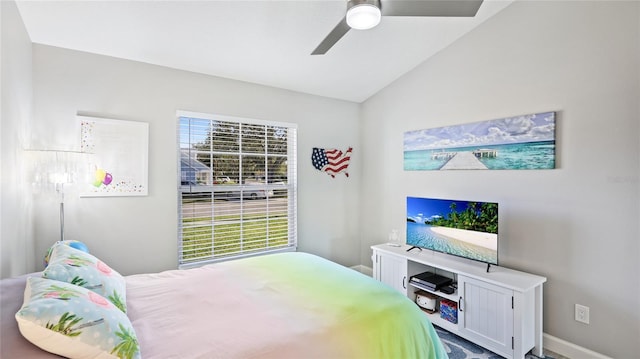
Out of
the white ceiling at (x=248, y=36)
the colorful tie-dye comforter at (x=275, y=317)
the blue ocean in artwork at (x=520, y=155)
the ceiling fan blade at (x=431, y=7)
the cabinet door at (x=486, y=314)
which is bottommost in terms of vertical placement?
the cabinet door at (x=486, y=314)

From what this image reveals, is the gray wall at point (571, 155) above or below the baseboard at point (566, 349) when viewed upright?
above

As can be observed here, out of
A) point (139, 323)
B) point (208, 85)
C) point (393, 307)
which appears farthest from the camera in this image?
point (208, 85)

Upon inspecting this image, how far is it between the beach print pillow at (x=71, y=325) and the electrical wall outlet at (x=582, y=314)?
2858mm

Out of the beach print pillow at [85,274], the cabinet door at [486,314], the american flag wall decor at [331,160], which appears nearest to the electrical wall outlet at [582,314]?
the cabinet door at [486,314]

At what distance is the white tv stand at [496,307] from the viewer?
7.17 ft

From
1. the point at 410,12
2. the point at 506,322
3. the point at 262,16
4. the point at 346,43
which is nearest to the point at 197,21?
the point at 262,16

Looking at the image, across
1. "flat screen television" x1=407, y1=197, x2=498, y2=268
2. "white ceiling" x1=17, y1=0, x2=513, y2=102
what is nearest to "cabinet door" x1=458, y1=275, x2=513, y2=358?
"flat screen television" x1=407, y1=197, x2=498, y2=268

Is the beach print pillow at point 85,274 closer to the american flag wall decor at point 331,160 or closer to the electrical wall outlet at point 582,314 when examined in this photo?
the american flag wall decor at point 331,160

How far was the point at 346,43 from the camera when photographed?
9.32ft

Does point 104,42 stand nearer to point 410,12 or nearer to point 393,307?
point 410,12

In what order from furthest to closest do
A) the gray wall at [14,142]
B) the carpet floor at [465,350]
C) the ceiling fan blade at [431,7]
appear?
the carpet floor at [465,350] < the ceiling fan blade at [431,7] < the gray wall at [14,142]

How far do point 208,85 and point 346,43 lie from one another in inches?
56.2

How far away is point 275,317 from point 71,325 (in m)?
0.79

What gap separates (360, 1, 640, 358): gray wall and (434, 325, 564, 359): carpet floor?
0.29 metres
